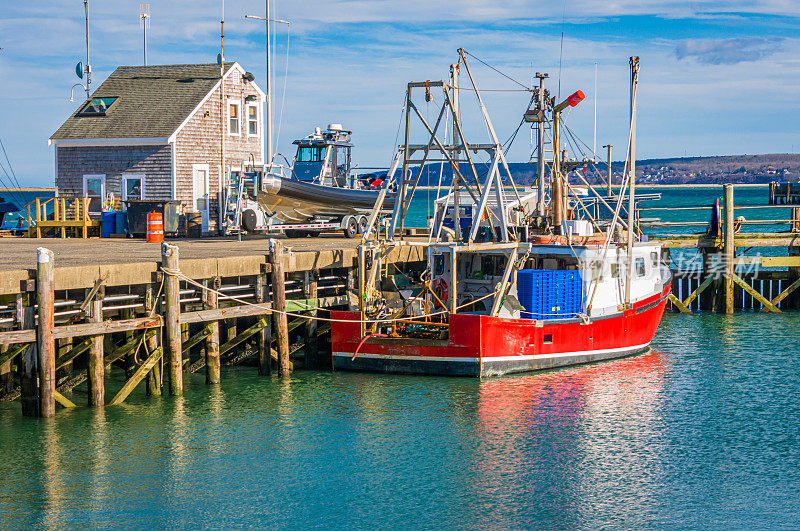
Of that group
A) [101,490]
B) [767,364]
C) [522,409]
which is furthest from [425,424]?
[767,364]

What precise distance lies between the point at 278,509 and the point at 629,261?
42.3 ft

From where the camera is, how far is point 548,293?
21641 millimetres

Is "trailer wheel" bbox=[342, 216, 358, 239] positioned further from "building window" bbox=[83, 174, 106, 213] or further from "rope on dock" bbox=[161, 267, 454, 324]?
"rope on dock" bbox=[161, 267, 454, 324]

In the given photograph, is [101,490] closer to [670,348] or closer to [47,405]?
[47,405]

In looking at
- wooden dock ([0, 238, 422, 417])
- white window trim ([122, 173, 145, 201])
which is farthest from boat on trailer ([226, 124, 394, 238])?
wooden dock ([0, 238, 422, 417])

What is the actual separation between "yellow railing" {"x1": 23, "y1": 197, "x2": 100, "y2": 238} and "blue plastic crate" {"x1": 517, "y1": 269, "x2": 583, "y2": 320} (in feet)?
56.7

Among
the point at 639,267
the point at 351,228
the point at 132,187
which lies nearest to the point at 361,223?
the point at 351,228

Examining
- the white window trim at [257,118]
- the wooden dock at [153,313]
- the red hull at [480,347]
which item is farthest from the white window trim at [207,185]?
the red hull at [480,347]

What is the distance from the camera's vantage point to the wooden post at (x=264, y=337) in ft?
67.8

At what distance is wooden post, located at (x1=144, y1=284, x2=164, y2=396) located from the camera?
1802cm

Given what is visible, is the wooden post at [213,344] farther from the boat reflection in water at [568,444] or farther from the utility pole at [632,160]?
the utility pole at [632,160]

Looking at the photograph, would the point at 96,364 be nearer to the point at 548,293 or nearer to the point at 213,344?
the point at 213,344

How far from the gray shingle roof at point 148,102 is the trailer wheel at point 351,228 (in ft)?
22.4

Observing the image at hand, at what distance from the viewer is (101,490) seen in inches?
524
